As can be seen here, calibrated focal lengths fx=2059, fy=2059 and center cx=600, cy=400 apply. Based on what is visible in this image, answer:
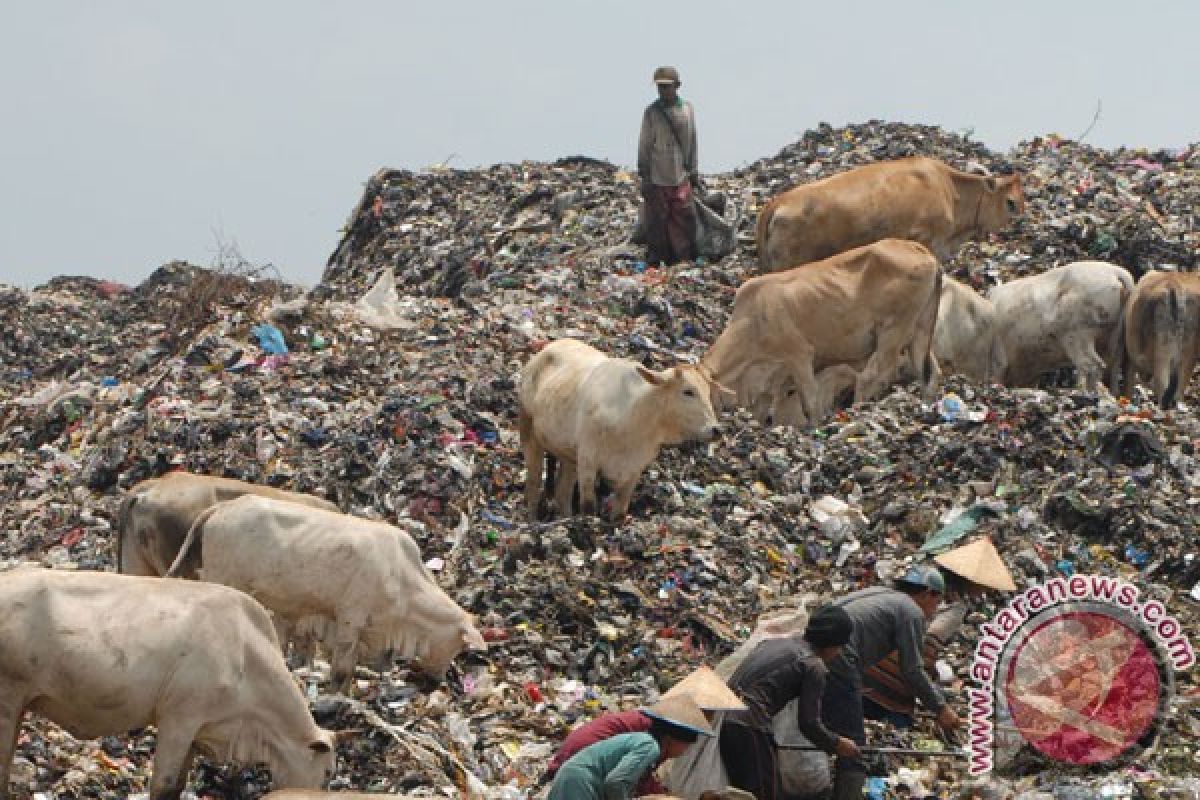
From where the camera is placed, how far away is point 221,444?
51.9 ft

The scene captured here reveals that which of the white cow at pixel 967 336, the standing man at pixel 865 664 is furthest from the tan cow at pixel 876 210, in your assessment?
the standing man at pixel 865 664

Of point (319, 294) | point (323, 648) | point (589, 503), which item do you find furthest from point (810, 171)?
point (323, 648)

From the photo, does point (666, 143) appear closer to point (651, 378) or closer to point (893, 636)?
point (651, 378)

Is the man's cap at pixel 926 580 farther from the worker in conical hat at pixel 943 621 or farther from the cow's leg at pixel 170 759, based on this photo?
the cow's leg at pixel 170 759

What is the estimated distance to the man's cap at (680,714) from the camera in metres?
8.09

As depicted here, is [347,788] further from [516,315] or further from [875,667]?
[516,315]

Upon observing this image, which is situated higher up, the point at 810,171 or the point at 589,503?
the point at 810,171

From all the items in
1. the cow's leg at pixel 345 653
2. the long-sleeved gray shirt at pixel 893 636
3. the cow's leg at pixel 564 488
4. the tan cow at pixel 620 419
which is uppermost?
the tan cow at pixel 620 419

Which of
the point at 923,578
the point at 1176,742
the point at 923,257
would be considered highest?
the point at 923,257

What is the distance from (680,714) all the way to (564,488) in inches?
274

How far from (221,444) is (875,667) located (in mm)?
7309

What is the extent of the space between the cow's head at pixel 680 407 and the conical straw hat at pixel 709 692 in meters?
5.39

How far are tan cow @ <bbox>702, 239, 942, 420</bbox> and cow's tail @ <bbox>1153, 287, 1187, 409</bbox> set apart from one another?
1955 mm

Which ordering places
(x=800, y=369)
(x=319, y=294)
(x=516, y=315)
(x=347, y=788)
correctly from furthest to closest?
(x=319, y=294) < (x=516, y=315) < (x=800, y=369) < (x=347, y=788)
